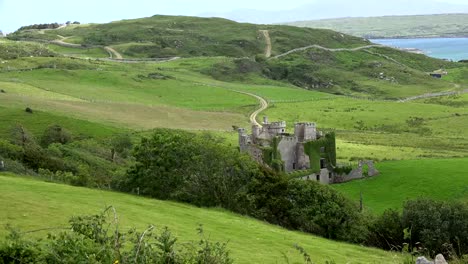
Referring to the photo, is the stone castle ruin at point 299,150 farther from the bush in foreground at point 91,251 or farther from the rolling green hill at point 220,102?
the bush in foreground at point 91,251

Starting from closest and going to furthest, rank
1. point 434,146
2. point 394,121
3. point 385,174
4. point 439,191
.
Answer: point 439,191 → point 385,174 → point 434,146 → point 394,121

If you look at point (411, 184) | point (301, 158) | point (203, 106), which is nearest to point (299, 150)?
point (301, 158)

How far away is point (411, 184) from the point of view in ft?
199

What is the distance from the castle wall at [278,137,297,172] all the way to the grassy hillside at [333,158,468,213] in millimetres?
5561

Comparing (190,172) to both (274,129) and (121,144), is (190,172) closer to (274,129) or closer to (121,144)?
(274,129)

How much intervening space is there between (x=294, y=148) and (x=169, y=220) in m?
35.4

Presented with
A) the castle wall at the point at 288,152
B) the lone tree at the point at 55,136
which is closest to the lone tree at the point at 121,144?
the lone tree at the point at 55,136

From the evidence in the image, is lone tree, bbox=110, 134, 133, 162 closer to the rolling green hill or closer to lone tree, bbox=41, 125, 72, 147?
the rolling green hill

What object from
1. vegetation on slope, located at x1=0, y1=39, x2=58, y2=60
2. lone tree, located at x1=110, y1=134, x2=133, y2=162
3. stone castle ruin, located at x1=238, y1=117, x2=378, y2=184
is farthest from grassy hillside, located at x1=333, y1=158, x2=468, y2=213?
vegetation on slope, located at x1=0, y1=39, x2=58, y2=60

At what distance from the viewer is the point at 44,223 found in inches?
982

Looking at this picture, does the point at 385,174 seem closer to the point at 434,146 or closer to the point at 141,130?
the point at 434,146

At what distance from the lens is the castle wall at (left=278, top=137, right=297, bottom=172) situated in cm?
6412

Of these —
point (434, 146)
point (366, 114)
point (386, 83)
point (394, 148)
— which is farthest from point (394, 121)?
point (386, 83)

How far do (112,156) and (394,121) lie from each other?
65825 millimetres
